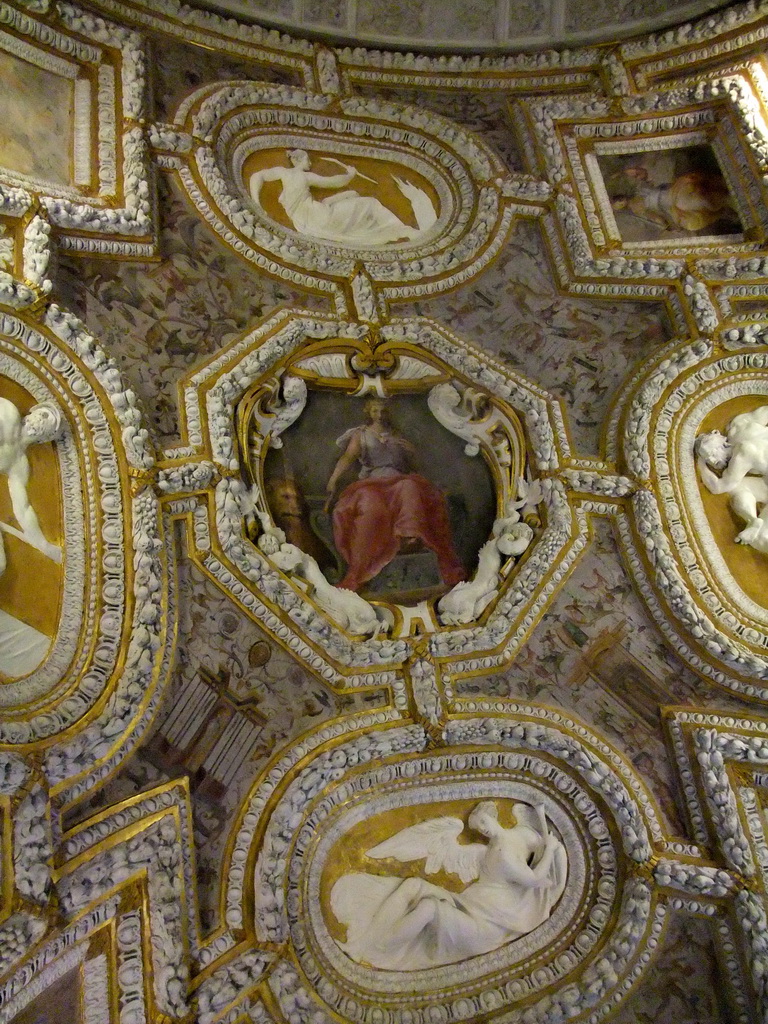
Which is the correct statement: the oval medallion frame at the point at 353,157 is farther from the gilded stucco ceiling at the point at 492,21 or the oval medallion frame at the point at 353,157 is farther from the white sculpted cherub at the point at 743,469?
the white sculpted cherub at the point at 743,469

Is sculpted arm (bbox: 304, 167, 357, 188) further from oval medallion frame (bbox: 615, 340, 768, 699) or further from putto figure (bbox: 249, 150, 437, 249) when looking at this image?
oval medallion frame (bbox: 615, 340, 768, 699)

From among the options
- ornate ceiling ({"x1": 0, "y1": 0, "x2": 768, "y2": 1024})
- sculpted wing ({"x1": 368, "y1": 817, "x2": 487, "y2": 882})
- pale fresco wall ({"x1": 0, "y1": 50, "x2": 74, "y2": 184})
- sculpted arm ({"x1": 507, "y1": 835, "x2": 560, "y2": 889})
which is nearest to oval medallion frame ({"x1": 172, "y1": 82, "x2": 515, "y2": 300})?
ornate ceiling ({"x1": 0, "y1": 0, "x2": 768, "y2": 1024})

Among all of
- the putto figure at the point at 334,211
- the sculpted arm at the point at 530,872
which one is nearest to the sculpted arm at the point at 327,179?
the putto figure at the point at 334,211

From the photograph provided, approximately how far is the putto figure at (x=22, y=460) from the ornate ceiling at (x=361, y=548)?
1.1 inches

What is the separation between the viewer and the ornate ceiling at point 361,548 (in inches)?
205

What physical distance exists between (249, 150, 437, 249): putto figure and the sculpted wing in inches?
211

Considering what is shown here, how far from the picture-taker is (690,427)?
7.15m

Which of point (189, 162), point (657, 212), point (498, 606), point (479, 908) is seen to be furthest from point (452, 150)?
point (479, 908)

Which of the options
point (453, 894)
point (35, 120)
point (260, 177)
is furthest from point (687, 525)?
point (35, 120)

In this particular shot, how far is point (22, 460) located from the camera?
17.7 feet

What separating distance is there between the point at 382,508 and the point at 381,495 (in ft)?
0.39

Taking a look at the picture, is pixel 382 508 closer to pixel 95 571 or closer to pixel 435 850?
pixel 95 571

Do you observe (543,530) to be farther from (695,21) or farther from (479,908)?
(695,21)

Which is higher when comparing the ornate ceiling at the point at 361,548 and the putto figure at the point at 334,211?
the putto figure at the point at 334,211
